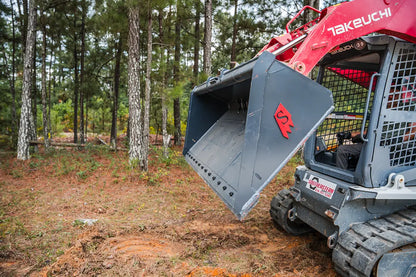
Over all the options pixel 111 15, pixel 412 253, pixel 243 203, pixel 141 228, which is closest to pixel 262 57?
pixel 243 203

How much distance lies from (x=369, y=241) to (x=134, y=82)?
6225 millimetres

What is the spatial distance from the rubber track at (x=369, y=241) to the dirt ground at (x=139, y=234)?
0.67 meters

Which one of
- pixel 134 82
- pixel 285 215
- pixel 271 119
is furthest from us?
pixel 134 82

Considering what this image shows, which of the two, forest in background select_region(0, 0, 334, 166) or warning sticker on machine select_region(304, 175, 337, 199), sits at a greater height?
forest in background select_region(0, 0, 334, 166)

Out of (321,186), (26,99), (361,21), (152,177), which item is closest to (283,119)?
(321,186)

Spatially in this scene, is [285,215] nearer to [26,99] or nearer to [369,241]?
[369,241]

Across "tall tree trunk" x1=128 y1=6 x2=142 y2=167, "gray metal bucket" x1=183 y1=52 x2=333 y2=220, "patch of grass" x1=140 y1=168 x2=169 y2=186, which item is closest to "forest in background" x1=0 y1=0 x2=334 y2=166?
"tall tree trunk" x1=128 y1=6 x2=142 y2=167

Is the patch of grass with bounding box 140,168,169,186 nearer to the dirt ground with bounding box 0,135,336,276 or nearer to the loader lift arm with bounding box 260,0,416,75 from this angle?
the dirt ground with bounding box 0,135,336,276

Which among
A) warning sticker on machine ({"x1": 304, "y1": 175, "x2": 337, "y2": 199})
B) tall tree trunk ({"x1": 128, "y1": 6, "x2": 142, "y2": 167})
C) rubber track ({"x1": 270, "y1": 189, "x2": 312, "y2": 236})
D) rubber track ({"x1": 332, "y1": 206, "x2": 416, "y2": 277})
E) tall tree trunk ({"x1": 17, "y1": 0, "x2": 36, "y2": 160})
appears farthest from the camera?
tall tree trunk ({"x1": 17, "y1": 0, "x2": 36, "y2": 160})

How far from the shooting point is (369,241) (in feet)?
7.50

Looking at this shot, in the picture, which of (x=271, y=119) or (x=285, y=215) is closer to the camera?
(x=271, y=119)

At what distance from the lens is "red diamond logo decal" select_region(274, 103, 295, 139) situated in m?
2.24

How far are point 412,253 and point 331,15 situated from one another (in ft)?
7.36

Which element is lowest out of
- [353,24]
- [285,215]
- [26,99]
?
[285,215]
